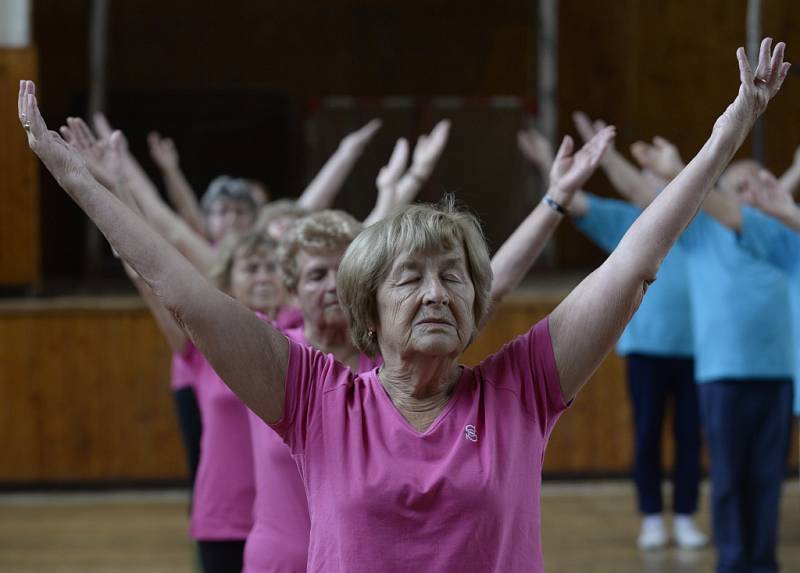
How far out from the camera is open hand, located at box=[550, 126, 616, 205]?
7.88 ft

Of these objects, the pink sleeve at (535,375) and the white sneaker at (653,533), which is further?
the white sneaker at (653,533)

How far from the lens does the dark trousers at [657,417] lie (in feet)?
17.4

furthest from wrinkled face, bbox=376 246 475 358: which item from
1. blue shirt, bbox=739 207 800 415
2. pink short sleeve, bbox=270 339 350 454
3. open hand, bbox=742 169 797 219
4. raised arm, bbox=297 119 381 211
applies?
raised arm, bbox=297 119 381 211

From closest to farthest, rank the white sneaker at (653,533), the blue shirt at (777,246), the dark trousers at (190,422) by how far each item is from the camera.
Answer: the blue shirt at (777,246) → the dark trousers at (190,422) → the white sneaker at (653,533)

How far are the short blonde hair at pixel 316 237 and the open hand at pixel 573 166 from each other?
1.33ft

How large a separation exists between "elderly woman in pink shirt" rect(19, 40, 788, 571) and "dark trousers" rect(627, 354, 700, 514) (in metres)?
3.54

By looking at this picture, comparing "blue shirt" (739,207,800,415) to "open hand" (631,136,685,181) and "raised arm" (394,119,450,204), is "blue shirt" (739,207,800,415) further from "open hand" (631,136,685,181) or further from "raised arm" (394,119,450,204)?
"raised arm" (394,119,450,204)

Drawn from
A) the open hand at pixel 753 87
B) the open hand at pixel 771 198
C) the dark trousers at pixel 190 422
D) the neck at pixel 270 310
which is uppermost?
the open hand at pixel 753 87

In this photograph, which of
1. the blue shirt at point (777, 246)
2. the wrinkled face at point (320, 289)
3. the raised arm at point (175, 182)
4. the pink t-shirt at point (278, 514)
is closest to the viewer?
the pink t-shirt at point (278, 514)

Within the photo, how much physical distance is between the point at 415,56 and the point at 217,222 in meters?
6.39

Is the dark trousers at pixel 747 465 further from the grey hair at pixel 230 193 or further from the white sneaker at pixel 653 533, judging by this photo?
the grey hair at pixel 230 193

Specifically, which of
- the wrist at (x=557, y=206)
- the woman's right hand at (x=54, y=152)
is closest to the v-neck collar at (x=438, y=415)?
the woman's right hand at (x=54, y=152)

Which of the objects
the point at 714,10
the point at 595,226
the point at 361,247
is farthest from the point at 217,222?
the point at 714,10

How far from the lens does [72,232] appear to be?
1065 cm
